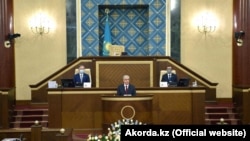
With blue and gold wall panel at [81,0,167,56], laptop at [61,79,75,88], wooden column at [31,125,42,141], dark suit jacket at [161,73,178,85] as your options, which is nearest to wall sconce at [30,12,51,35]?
blue and gold wall panel at [81,0,167,56]

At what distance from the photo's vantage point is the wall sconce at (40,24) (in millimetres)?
15930


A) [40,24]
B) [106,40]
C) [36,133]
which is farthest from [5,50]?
[36,133]

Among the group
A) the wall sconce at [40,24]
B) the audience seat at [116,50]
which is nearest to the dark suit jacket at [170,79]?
the audience seat at [116,50]

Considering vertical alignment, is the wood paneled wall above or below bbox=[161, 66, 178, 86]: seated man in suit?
above

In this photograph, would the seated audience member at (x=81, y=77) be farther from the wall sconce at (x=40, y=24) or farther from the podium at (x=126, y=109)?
the wall sconce at (x=40, y=24)

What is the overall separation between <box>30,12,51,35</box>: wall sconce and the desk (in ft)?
15.8

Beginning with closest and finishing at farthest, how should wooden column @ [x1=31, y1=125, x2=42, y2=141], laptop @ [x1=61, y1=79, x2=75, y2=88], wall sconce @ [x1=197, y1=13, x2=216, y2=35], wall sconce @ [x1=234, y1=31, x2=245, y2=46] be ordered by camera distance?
wooden column @ [x1=31, y1=125, x2=42, y2=141], laptop @ [x1=61, y1=79, x2=75, y2=88], wall sconce @ [x1=234, y1=31, x2=245, y2=46], wall sconce @ [x1=197, y1=13, x2=216, y2=35]

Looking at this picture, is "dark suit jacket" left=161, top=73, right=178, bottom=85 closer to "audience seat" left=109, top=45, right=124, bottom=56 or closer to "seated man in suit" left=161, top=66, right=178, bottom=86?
"seated man in suit" left=161, top=66, right=178, bottom=86

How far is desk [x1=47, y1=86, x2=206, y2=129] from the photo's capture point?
1186cm

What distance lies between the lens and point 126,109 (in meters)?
10.9

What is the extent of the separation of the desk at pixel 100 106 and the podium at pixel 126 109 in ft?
2.57

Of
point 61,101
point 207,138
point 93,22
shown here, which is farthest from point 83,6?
point 207,138

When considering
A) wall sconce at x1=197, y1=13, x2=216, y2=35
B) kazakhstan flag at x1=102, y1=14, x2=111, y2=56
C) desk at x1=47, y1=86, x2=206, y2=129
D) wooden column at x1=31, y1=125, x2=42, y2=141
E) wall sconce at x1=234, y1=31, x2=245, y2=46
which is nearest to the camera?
wooden column at x1=31, y1=125, x2=42, y2=141

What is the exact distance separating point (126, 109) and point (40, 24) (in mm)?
6679
